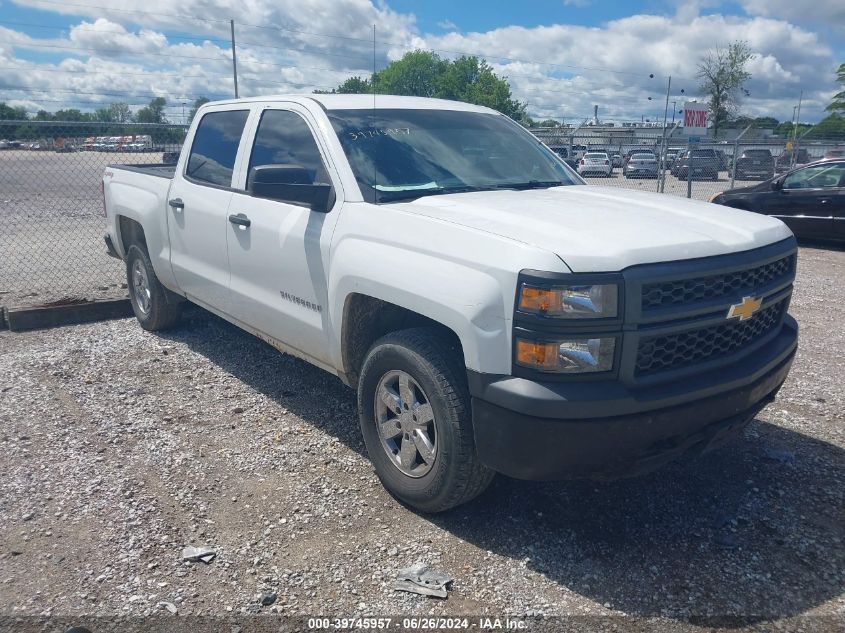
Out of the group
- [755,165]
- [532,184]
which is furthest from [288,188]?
[755,165]

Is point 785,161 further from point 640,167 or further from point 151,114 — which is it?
point 151,114

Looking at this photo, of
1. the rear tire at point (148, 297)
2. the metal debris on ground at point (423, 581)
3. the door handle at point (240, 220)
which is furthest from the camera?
the rear tire at point (148, 297)

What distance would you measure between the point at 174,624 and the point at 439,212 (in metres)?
2.07

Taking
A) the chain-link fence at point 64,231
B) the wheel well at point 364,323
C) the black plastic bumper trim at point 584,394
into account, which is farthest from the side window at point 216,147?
the black plastic bumper trim at point 584,394

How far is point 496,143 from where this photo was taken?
455 cm

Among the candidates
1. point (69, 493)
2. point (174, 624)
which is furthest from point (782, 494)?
point (69, 493)

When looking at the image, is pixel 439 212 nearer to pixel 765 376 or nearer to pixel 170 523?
pixel 765 376

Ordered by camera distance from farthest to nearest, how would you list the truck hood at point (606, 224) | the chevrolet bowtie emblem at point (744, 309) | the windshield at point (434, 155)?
the windshield at point (434, 155), the chevrolet bowtie emblem at point (744, 309), the truck hood at point (606, 224)

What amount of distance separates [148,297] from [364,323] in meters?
3.47

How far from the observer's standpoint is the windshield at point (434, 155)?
12.7ft

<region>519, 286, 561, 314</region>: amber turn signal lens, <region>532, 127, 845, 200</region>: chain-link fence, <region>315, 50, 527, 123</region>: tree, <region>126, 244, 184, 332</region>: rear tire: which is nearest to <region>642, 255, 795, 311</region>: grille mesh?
<region>519, 286, 561, 314</region>: amber turn signal lens

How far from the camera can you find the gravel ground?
9.50ft

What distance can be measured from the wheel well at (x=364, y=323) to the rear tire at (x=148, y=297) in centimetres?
299

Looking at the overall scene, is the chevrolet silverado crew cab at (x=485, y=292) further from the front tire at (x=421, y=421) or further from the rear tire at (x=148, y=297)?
the rear tire at (x=148, y=297)
